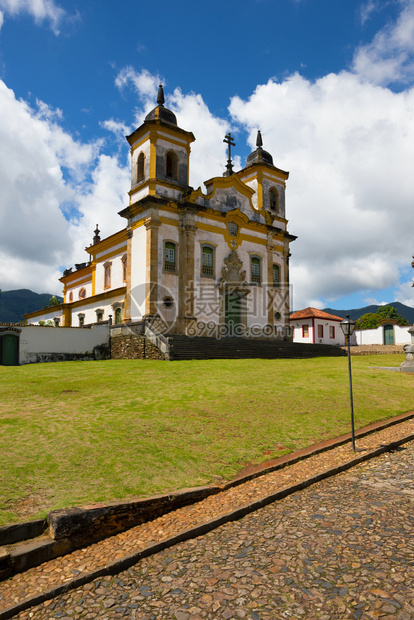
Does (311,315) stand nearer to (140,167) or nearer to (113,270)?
(113,270)

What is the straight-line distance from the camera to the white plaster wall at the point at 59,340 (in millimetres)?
20562

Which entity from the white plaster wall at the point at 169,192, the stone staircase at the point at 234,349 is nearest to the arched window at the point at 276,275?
the stone staircase at the point at 234,349

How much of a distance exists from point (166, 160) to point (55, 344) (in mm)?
13043

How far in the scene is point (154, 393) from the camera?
1007 cm

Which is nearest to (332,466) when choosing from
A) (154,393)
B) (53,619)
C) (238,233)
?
(53,619)

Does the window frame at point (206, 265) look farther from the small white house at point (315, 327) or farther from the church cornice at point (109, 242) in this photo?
the small white house at point (315, 327)

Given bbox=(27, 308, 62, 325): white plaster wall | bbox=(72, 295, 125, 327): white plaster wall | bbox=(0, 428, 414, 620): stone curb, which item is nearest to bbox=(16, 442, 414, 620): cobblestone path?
bbox=(0, 428, 414, 620): stone curb

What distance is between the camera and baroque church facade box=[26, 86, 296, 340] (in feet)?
77.5

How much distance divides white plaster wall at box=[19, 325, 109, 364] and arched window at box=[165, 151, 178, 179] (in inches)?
405

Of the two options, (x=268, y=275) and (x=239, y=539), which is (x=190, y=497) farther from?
(x=268, y=275)

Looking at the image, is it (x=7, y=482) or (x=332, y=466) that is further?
(x=332, y=466)

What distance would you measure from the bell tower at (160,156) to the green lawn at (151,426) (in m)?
14.6

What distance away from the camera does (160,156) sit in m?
24.4

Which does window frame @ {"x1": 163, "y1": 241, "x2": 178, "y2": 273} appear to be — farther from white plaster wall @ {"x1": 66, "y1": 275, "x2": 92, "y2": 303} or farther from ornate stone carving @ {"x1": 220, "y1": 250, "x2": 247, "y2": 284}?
white plaster wall @ {"x1": 66, "y1": 275, "x2": 92, "y2": 303}
